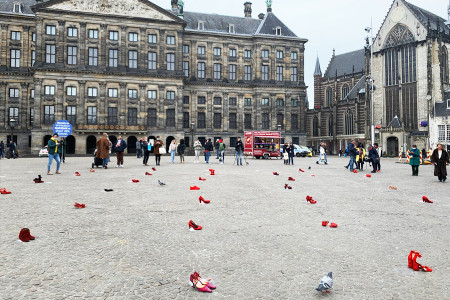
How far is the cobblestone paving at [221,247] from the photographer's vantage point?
4.00m

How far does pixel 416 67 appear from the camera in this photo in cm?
5444

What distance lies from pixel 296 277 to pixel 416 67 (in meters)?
59.1

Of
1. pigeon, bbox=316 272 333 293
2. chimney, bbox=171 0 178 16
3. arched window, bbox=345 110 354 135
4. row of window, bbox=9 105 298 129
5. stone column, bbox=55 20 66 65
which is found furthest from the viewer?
arched window, bbox=345 110 354 135

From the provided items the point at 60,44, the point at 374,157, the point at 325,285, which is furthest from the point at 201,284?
the point at 60,44

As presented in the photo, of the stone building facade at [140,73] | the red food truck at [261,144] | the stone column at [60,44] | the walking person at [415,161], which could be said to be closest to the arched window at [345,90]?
the stone building facade at [140,73]

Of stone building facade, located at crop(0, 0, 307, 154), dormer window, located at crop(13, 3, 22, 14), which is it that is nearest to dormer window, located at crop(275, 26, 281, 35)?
stone building facade, located at crop(0, 0, 307, 154)

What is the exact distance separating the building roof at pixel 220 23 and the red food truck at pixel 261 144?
26136 mm

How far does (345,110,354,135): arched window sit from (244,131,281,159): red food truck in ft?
120

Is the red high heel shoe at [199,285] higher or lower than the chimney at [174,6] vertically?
lower

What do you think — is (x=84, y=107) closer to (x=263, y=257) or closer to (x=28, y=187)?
(x=28, y=187)

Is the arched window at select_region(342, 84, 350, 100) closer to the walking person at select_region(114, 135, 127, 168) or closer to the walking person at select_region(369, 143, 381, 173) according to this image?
the walking person at select_region(369, 143, 381, 173)

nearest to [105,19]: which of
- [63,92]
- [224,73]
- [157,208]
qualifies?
[63,92]

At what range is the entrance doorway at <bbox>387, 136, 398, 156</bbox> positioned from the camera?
54969mm

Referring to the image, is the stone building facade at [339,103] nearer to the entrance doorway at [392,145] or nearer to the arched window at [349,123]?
the arched window at [349,123]
